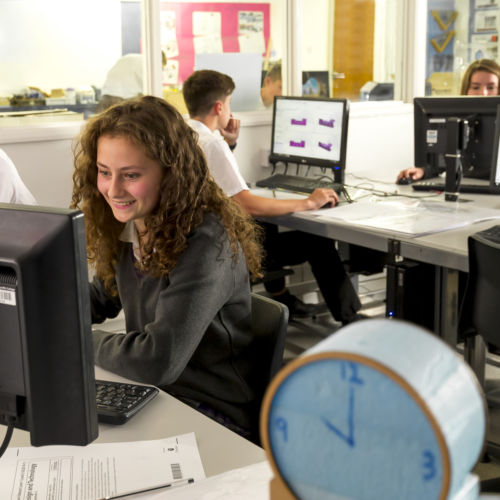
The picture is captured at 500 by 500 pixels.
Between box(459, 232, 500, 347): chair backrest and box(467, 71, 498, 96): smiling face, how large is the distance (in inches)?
90.5

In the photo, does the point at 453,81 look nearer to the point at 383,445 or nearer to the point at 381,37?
the point at 381,37

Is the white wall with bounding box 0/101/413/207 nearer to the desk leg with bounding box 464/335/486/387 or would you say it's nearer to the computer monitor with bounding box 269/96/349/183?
the computer monitor with bounding box 269/96/349/183

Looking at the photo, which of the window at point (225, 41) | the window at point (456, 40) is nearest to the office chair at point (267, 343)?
the window at point (225, 41)

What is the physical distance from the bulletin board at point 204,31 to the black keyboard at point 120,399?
8.66 ft

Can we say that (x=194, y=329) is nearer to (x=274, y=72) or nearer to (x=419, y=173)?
(x=419, y=173)

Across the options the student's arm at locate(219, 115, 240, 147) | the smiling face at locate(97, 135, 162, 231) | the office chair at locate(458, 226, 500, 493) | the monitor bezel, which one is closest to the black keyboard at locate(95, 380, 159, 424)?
the smiling face at locate(97, 135, 162, 231)

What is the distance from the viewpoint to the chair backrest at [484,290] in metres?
2.10

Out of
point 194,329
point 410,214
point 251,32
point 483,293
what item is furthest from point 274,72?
point 194,329

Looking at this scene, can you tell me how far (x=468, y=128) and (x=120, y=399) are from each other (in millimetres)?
2588

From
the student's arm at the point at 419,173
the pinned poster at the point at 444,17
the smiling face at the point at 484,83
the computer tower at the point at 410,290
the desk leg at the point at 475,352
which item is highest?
the pinned poster at the point at 444,17

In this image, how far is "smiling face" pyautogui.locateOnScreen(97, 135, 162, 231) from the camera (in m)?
1.60

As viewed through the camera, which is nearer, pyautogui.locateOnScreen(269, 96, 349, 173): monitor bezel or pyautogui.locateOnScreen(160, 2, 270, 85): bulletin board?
pyautogui.locateOnScreen(269, 96, 349, 173): monitor bezel

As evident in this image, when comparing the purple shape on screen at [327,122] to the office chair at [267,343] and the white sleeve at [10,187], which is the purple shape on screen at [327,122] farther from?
the office chair at [267,343]

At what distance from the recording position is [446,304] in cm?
288
